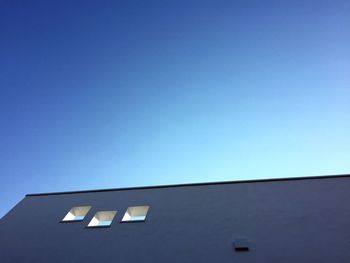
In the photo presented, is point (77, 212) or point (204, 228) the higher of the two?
point (77, 212)

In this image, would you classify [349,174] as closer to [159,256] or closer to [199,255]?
[199,255]

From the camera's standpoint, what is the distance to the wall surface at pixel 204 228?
6598 mm

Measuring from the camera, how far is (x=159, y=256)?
6.84 meters

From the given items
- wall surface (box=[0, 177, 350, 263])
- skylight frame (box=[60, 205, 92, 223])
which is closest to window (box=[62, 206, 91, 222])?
skylight frame (box=[60, 205, 92, 223])

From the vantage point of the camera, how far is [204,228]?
7.52m

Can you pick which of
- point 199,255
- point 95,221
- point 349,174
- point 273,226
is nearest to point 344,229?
point 273,226

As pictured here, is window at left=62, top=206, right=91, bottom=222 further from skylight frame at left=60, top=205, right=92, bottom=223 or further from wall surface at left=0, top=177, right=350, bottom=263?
wall surface at left=0, top=177, right=350, bottom=263

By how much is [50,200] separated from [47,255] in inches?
126

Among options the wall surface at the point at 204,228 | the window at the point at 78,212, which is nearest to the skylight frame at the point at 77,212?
the window at the point at 78,212

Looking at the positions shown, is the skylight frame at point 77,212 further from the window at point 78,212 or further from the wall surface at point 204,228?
the wall surface at point 204,228

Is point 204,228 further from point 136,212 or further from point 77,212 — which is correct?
point 77,212

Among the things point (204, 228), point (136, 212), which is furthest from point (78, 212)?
→ point (204, 228)

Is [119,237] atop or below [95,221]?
below

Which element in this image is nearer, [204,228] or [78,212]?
[204,228]
